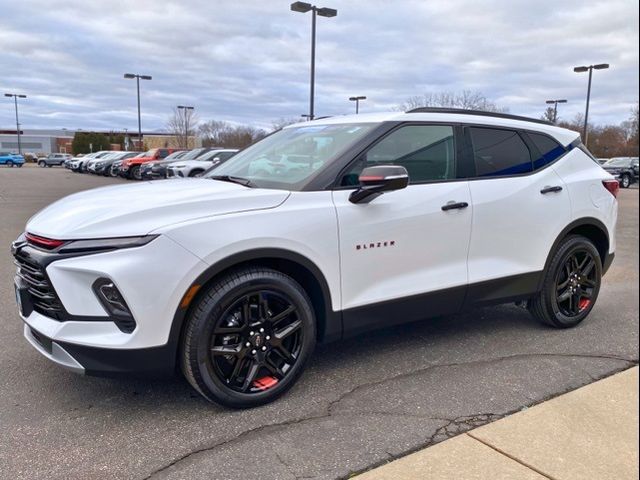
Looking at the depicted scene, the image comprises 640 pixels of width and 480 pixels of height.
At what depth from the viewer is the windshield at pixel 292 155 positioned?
11.8 feet

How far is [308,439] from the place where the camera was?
289 centimetres

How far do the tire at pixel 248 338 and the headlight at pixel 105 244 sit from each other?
44 cm

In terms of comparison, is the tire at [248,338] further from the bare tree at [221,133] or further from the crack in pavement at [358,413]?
the bare tree at [221,133]

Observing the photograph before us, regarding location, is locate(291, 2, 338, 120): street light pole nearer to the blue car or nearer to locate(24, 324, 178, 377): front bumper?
locate(24, 324, 178, 377): front bumper

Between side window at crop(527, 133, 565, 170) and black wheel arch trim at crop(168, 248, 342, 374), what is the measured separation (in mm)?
2211

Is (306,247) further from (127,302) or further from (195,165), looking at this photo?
(195,165)

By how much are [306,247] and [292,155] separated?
3.23 ft

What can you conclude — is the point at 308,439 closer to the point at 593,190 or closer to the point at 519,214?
the point at 519,214

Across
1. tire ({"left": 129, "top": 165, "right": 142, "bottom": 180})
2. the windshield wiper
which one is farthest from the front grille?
tire ({"left": 129, "top": 165, "right": 142, "bottom": 180})

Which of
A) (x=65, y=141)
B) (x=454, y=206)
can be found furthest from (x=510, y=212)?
(x=65, y=141)

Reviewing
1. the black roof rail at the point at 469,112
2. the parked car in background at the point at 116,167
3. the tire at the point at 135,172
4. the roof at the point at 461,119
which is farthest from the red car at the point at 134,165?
the black roof rail at the point at 469,112

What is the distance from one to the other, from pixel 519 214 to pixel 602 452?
1.91 m

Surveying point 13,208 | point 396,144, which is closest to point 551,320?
point 396,144

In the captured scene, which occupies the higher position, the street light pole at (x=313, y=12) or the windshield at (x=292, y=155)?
the street light pole at (x=313, y=12)
